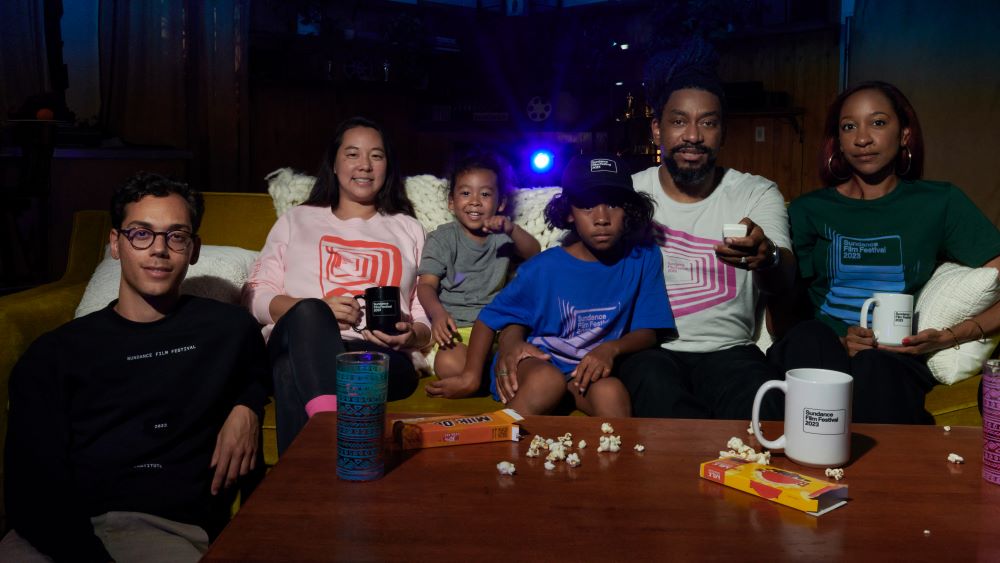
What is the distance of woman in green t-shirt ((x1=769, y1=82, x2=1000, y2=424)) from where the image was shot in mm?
2072

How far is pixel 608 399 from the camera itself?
1910 mm

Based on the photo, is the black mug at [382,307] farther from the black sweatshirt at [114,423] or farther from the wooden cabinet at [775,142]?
the wooden cabinet at [775,142]

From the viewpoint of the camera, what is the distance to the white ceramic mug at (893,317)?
1.97 m

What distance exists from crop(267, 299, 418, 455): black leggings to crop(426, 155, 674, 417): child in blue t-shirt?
0.36 m

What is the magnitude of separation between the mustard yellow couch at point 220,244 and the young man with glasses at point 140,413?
28 centimetres

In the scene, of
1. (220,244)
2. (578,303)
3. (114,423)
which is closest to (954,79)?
(578,303)

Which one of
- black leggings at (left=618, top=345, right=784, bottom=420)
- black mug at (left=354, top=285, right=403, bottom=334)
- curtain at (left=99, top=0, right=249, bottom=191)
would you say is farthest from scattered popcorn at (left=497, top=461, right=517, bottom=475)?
curtain at (left=99, top=0, right=249, bottom=191)

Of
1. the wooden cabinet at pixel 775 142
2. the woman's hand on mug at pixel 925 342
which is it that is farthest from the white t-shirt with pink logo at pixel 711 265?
the wooden cabinet at pixel 775 142

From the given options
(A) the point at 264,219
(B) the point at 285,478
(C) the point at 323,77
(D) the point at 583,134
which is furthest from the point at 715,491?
(C) the point at 323,77

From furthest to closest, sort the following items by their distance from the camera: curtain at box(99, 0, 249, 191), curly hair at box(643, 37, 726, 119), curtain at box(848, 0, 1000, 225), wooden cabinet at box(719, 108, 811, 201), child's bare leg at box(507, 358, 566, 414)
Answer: wooden cabinet at box(719, 108, 811, 201) → curtain at box(99, 0, 249, 191) → curtain at box(848, 0, 1000, 225) → curly hair at box(643, 37, 726, 119) → child's bare leg at box(507, 358, 566, 414)

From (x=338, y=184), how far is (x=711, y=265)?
109 cm

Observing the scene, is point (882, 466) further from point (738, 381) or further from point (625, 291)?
point (625, 291)

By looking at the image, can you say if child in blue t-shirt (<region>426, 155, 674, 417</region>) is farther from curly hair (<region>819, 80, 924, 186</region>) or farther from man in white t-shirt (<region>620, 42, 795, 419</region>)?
curly hair (<region>819, 80, 924, 186</region>)

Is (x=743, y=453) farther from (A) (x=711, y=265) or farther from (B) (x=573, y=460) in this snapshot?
(A) (x=711, y=265)
